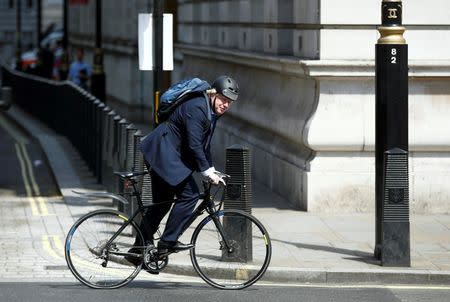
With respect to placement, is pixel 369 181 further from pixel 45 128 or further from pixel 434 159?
pixel 45 128

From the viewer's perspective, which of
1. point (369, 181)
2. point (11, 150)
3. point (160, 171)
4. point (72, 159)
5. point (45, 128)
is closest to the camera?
point (160, 171)

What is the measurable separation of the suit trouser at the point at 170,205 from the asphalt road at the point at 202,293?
1.49 feet

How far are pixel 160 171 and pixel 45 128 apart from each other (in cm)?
2018

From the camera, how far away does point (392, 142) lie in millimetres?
12312

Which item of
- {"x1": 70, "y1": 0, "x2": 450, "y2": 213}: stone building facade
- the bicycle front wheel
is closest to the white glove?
the bicycle front wheel

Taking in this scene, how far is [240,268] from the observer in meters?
11.2

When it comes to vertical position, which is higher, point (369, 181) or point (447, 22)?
point (447, 22)

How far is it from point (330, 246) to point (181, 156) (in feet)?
9.13

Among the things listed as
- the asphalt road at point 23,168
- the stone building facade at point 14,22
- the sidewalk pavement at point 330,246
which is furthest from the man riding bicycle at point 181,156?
the stone building facade at point 14,22

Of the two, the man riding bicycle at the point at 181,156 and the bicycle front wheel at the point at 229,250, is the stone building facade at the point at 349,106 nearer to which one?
the bicycle front wheel at the point at 229,250

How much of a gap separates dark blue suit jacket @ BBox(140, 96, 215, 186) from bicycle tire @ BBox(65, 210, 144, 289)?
20.0 inches

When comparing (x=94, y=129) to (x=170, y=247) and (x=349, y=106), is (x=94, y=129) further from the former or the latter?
(x=170, y=247)

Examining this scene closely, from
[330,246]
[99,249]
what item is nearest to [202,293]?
[99,249]

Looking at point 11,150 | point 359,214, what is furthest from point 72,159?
point 359,214
